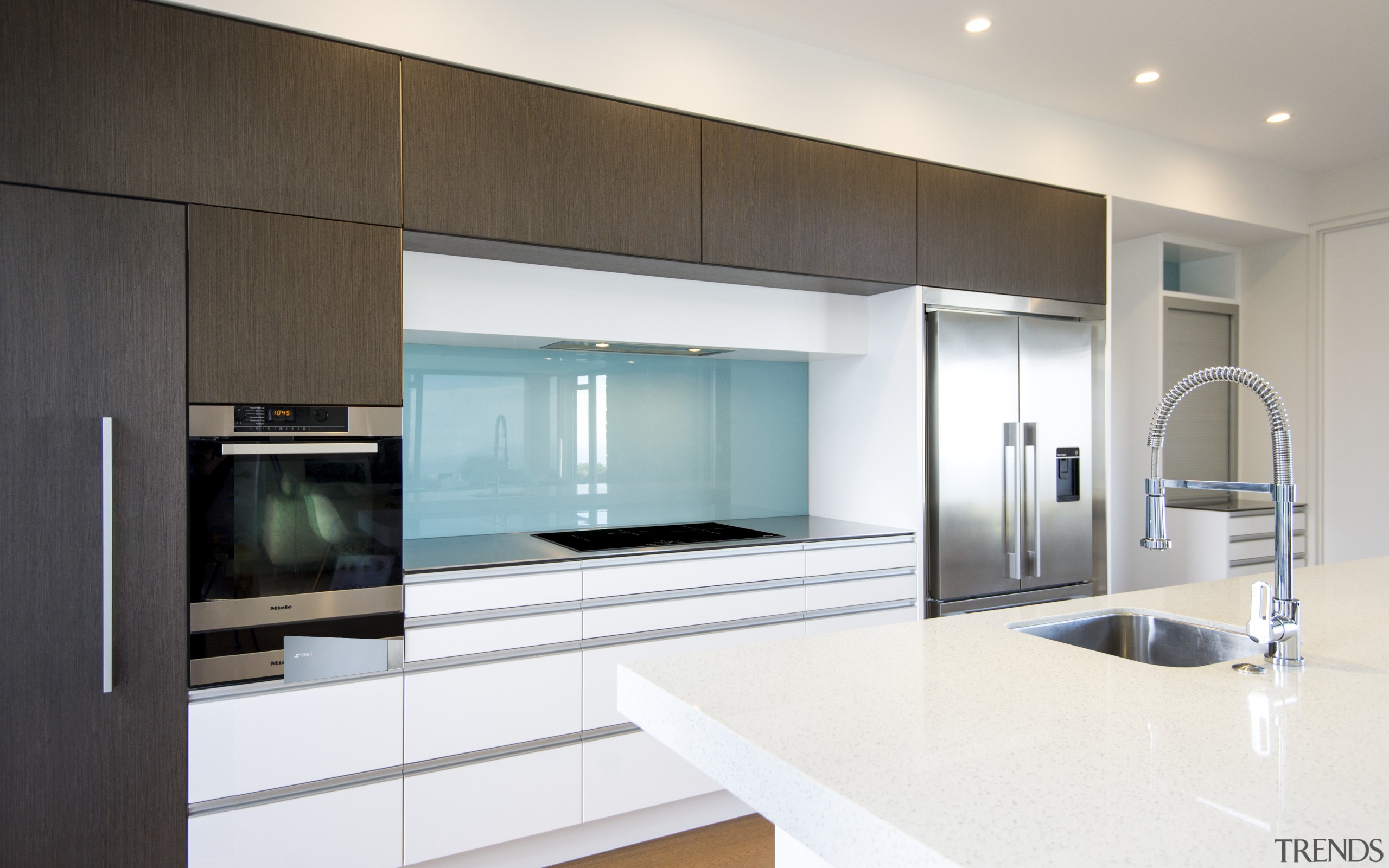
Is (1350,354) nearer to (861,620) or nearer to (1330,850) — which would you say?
(861,620)

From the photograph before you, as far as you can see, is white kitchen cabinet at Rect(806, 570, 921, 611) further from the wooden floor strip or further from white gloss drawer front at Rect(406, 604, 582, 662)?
white gloss drawer front at Rect(406, 604, 582, 662)

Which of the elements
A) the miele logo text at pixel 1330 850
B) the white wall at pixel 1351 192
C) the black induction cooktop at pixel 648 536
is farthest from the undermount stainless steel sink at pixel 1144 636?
the white wall at pixel 1351 192

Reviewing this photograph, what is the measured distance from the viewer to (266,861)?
6.71 ft

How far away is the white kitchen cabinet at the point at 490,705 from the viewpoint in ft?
7.34

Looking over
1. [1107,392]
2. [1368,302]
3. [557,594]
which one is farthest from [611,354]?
[1368,302]

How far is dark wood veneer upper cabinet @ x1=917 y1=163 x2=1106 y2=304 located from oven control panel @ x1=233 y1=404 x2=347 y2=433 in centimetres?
225

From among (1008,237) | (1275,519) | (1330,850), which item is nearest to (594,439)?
(1008,237)

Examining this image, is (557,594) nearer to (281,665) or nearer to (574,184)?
(281,665)

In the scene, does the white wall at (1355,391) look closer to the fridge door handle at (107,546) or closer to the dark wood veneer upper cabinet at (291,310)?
the dark wood veneer upper cabinet at (291,310)

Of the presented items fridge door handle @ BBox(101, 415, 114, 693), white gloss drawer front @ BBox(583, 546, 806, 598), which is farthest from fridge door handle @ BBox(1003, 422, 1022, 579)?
fridge door handle @ BBox(101, 415, 114, 693)

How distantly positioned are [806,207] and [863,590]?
1.47 meters

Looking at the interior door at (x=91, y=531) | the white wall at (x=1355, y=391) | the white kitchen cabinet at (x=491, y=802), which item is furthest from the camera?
the white wall at (x=1355, y=391)

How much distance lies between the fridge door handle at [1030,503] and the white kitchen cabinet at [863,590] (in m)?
0.58

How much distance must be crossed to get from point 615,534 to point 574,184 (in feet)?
4.28
